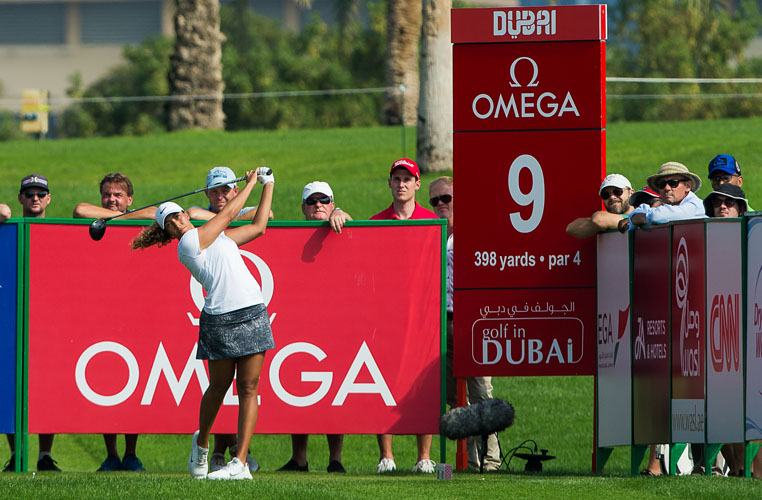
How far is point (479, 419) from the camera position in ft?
32.1

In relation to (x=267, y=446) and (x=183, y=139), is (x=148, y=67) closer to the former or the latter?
(x=183, y=139)

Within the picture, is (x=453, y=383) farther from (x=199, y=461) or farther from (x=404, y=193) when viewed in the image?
(x=199, y=461)

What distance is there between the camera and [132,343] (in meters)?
10.6

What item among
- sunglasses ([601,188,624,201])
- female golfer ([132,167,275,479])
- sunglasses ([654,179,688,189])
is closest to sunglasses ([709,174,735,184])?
sunglasses ([654,179,688,189])

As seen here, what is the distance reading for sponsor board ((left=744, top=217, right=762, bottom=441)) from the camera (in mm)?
8094

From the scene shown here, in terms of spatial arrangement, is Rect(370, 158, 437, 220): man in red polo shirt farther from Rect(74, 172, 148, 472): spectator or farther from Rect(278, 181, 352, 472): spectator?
Rect(74, 172, 148, 472): spectator

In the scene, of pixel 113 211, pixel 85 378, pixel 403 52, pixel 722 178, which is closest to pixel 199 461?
pixel 85 378

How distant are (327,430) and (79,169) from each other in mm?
16156

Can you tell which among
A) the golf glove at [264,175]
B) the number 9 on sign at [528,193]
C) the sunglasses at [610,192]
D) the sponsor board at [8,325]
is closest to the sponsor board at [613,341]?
the sunglasses at [610,192]

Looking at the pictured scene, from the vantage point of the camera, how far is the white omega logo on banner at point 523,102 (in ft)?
33.3

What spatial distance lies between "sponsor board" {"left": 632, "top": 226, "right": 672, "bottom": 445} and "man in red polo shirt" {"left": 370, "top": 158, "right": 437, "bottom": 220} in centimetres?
211

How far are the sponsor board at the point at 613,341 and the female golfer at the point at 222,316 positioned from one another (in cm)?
246

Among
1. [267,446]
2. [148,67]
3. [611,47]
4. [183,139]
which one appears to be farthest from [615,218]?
[611,47]

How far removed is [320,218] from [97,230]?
1.83 m
